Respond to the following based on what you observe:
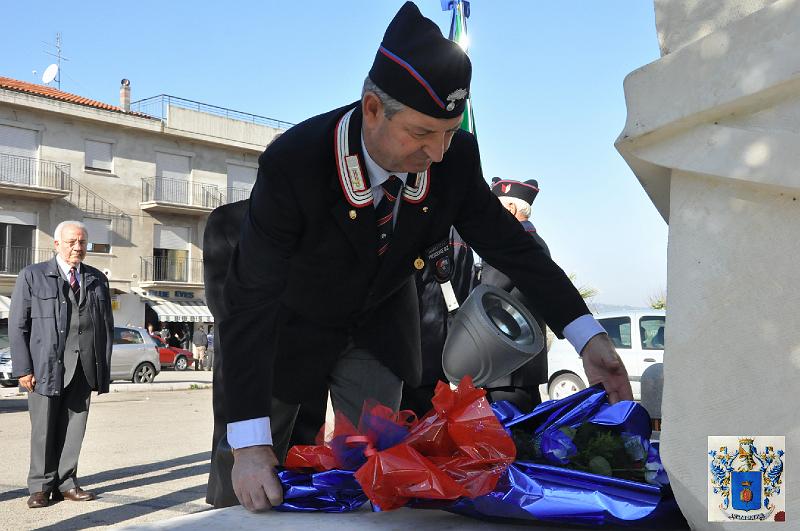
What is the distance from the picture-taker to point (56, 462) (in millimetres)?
5590

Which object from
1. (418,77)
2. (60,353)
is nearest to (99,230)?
(60,353)

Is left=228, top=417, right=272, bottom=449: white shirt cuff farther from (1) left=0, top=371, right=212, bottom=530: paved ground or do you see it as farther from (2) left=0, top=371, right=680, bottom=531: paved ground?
(1) left=0, top=371, right=212, bottom=530: paved ground

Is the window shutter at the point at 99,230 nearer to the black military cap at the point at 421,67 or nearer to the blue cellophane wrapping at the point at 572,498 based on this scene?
the black military cap at the point at 421,67

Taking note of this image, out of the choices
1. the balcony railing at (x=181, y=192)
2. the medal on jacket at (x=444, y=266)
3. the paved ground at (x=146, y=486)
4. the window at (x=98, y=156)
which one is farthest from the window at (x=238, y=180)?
the medal on jacket at (x=444, y=266)

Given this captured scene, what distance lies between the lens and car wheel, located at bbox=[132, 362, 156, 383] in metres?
21.2

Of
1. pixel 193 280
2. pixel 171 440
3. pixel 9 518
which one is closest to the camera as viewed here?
pixel 9 518

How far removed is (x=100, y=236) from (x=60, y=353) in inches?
1097

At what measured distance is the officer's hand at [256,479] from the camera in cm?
194

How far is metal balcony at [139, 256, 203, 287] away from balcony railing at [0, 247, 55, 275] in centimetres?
420

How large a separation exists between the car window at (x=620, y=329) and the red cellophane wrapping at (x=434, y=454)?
10.0 metres

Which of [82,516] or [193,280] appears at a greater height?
[193,280]

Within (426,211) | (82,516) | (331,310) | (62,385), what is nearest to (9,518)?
(82,516)

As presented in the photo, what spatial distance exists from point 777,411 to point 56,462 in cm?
502

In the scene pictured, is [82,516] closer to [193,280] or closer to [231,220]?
[231,220]
